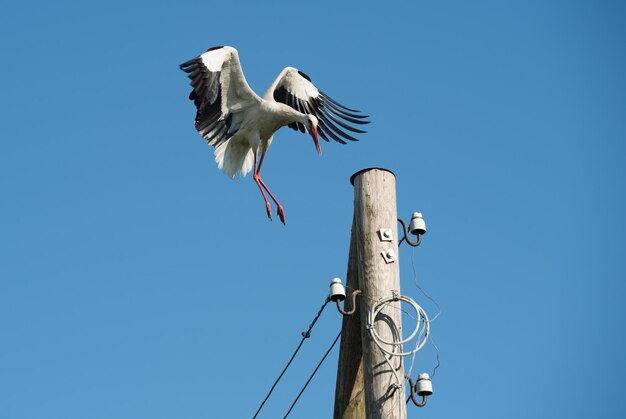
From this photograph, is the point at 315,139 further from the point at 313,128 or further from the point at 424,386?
the point at 424,386

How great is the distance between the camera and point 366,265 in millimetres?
4695

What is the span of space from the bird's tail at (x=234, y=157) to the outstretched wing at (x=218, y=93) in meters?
0.16

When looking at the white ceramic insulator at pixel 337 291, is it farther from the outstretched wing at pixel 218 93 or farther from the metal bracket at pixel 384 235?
the outstretched wing at pixel 218 93

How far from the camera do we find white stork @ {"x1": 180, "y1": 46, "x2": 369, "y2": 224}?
30.2ft

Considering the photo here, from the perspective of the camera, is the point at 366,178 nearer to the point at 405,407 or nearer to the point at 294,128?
the point at 405,407

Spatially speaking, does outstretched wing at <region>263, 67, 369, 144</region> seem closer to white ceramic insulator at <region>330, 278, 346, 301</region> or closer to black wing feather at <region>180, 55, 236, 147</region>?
black wing feather at <region>180, 55, 236, 147</region>

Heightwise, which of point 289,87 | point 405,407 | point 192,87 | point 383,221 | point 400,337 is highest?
point 289,87

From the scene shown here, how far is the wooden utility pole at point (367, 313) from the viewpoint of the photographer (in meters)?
4.46

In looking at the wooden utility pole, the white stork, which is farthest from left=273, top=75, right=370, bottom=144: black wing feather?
the wooden utility pole

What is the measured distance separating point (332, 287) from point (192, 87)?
4.77 meters

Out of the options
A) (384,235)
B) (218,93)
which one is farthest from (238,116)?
(384,235)

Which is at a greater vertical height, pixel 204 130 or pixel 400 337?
pixel 204 130

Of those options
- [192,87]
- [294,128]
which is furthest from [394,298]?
[294,128]

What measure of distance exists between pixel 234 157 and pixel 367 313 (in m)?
5.47
